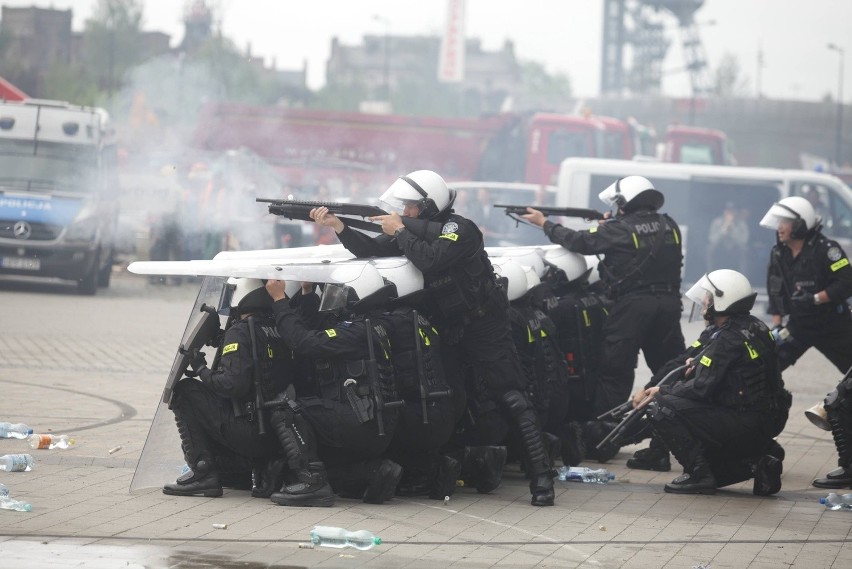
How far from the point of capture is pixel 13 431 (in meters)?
9.58

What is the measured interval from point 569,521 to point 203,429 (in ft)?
6.88

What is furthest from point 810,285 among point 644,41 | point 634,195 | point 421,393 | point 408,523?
point 644,41

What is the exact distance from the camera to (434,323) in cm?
830

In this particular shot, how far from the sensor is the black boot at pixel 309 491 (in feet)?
25.2

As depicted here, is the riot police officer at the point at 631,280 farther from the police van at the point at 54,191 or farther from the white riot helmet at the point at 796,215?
the police van at the point at 54,191

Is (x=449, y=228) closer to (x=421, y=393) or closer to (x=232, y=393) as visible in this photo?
(x=421, y=393)

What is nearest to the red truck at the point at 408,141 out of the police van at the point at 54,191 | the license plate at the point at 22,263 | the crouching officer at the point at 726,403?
the police van at the point at 54,191

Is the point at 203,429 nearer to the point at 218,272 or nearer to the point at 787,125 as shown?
→ the point at 218,272

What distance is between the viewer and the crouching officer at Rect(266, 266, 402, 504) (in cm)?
764

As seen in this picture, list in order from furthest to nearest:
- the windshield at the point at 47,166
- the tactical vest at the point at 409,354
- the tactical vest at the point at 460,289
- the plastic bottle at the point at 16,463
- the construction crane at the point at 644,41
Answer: the construction crane at the point at 644,41
the windshield at the point at 47,166
the plastic bottle at the point at 16,463
the tactical vest at the point at 460,289
the tactical vest at the point at 409,354

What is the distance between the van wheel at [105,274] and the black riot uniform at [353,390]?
14792mm

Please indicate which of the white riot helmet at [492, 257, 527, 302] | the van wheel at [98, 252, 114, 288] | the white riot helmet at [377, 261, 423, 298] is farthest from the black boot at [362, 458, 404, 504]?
the van wheel at [98, 252, 114, 288]

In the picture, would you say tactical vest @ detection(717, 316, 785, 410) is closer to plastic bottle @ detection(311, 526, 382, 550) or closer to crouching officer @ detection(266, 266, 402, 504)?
crouching officer @ detection(266, 266, 402, 504)

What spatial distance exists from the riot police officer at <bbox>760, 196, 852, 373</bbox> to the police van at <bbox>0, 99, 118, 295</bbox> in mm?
12443
